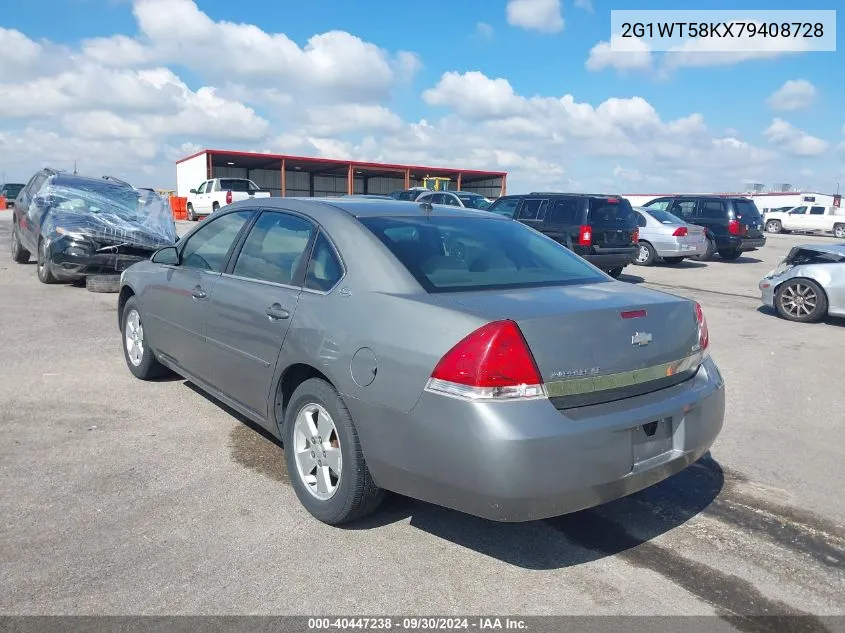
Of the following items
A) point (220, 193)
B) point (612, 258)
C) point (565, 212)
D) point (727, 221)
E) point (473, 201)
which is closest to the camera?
point (612, 258)

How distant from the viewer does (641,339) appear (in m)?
3.08

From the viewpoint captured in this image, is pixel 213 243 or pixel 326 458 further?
pixel 213 243

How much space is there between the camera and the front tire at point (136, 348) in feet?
18.2

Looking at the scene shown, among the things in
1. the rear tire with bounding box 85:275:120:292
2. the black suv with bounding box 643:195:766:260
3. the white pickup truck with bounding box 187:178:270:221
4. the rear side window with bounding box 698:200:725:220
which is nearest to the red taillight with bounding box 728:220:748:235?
the black suv with bounding box 643:195:766:260

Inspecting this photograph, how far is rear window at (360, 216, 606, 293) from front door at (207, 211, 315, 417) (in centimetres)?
52

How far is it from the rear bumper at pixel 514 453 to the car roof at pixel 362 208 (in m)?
1.23

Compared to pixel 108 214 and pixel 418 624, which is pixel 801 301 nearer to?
pixel 418 624

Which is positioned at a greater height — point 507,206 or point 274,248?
point 507,206

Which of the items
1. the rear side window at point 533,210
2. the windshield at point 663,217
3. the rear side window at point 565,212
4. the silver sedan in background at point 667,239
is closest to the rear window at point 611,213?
the rear side window at point 565,212

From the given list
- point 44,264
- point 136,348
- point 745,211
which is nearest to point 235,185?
point 44,264

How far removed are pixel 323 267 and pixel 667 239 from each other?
578 inches

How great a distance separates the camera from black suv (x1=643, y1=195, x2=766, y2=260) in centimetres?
1834

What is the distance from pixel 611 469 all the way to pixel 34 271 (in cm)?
1217

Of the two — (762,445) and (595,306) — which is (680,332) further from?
(762,445)
